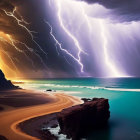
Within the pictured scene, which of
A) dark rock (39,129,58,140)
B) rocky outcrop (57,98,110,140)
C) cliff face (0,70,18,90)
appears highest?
cliff face (0,70,18,90)

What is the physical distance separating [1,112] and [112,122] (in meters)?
6.96

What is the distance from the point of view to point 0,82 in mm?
31641

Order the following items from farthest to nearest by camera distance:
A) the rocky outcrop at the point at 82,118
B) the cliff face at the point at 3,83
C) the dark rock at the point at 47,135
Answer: the cliff face at the point at 3,83
the rocky outcrop at the point at 82,118
the dark rock at the point at 47,135

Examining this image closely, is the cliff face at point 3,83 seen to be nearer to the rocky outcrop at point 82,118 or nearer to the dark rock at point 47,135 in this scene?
the rocky outcrop at point 82,118

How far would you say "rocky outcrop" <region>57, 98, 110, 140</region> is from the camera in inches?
355

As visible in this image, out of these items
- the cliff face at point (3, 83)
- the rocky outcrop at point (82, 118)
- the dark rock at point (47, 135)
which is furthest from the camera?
the cliff face at point (3, 83)

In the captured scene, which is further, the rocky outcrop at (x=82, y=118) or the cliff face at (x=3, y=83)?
the cliff face at (x=3, y=83)

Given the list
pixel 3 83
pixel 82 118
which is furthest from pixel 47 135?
pixel 3 83

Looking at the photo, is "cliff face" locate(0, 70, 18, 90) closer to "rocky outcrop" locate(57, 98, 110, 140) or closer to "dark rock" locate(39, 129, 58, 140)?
"rocky outcrop" locate(57, 98, 110, 140)

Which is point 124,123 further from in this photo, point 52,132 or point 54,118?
point 52,132

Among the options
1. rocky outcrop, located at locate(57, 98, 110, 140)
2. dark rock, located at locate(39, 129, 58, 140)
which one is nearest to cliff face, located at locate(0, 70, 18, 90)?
rocky outcrop, located at locate(57, 98, 110, 140)

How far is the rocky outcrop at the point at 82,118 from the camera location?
901cm

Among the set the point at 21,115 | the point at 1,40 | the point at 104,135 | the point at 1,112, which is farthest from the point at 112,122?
the point at 1,40

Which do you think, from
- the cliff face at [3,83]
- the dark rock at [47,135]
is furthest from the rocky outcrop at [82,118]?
the cliff face at [3,83]
